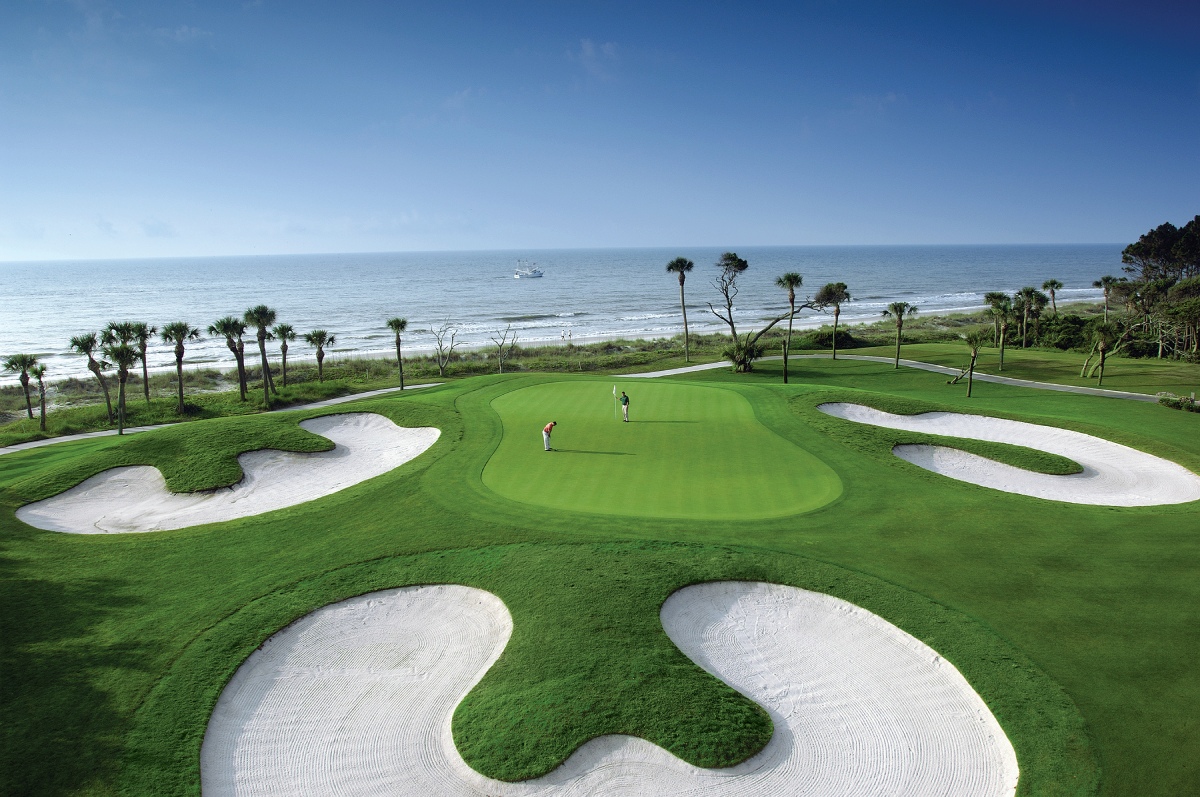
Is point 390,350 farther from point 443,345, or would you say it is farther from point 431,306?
point 431,306

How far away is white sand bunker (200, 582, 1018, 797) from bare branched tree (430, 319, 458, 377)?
46360 millimetres

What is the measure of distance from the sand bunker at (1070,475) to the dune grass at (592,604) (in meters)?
1.57

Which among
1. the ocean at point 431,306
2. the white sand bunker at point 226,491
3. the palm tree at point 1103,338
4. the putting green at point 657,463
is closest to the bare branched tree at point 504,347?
the ocean at point 431,306

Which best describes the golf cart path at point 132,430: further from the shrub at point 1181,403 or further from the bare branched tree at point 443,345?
the shrub at point 1181,403

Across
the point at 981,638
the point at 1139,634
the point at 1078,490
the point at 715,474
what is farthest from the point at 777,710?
the point at 1078,490

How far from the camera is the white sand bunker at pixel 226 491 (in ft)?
58.6

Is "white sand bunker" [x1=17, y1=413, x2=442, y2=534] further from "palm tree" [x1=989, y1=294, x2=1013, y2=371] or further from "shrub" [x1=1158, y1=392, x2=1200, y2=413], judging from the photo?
"palm tree" [x1=989, y1=294, x2=1013, y2=371]

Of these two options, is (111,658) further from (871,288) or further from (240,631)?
(871,288)

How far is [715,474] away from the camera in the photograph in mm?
19797

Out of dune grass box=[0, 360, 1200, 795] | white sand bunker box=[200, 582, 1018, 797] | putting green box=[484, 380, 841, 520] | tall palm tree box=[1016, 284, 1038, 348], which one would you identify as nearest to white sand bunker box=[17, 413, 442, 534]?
dune grass box=[0, 360, 1200, 795]

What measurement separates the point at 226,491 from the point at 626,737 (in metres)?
16.4

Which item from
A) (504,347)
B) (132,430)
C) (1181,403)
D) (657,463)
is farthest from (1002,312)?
(132,430)

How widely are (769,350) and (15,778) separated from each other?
190 ft

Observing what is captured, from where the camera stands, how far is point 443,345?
83.0 metres
